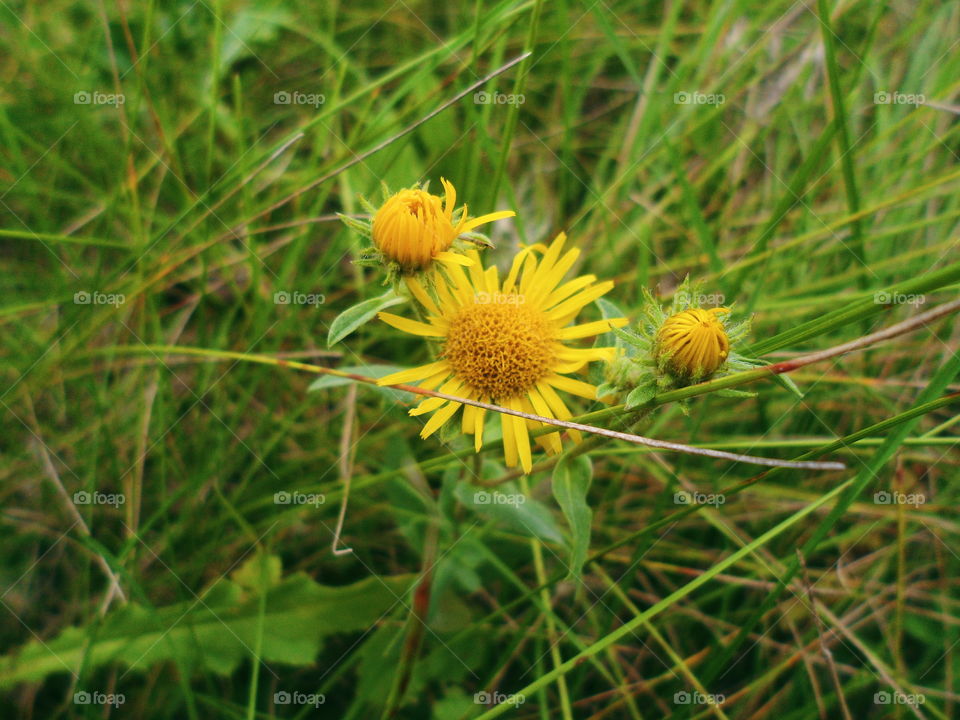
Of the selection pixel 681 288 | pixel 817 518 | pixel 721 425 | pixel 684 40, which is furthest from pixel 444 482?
pixel 684 40

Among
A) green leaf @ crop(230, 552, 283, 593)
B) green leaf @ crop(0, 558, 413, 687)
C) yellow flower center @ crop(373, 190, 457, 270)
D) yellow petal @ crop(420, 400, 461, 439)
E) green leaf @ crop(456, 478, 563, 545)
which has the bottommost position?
green leaf @ crop(0, 558, 413, 687)

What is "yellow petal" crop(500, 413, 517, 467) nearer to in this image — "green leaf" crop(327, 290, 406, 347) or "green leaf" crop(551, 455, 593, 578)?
"green leaf" crop(551, 455, 593, 578)

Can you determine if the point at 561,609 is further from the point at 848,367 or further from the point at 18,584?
the point at 18,584

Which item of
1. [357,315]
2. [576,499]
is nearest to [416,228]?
[357,315]

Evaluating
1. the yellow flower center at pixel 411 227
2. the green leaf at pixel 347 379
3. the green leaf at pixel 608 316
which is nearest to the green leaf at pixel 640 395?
the green leaf at pixel 608 316

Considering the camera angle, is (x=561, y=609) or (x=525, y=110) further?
(x=525, y=110)

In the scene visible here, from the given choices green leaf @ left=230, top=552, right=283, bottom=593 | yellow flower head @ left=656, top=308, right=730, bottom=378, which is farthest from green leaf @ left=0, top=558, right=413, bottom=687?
yellow flower head @ left=656, top=308, right=730, bottom=378
